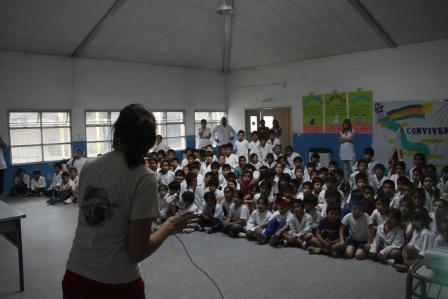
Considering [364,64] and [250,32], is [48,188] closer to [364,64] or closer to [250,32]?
[250,32]

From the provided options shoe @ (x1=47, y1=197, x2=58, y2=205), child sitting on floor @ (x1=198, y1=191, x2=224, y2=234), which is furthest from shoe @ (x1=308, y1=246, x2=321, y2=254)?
shoe @ (x1=47, y1=197, x2=58, y2=205)

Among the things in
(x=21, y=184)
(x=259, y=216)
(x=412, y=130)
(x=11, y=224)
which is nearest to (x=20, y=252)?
(x=11, y=224)

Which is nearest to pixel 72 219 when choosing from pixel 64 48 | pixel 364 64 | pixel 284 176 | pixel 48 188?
pixel 48 188

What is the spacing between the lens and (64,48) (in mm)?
7324

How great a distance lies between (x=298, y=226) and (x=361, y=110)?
417cm

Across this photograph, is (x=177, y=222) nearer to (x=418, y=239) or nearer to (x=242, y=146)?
(x=418, y=239)

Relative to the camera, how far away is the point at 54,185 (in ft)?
23.1

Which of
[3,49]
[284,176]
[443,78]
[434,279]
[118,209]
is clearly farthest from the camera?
[3,49]

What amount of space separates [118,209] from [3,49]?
715cm

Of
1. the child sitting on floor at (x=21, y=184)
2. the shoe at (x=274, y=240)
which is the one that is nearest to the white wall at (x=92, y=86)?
the child sitting on floor at (x=21, y=184)

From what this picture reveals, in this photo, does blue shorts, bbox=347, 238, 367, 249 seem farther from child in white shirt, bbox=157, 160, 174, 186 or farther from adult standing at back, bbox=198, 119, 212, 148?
adult standing at back, bbox=198, 119, 212, 148

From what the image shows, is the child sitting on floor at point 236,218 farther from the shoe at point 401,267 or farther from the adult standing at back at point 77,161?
the adult standing at back at point 77,161

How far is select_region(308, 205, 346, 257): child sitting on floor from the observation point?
3.72 metres

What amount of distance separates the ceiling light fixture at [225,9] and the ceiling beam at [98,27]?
1.69 meters
